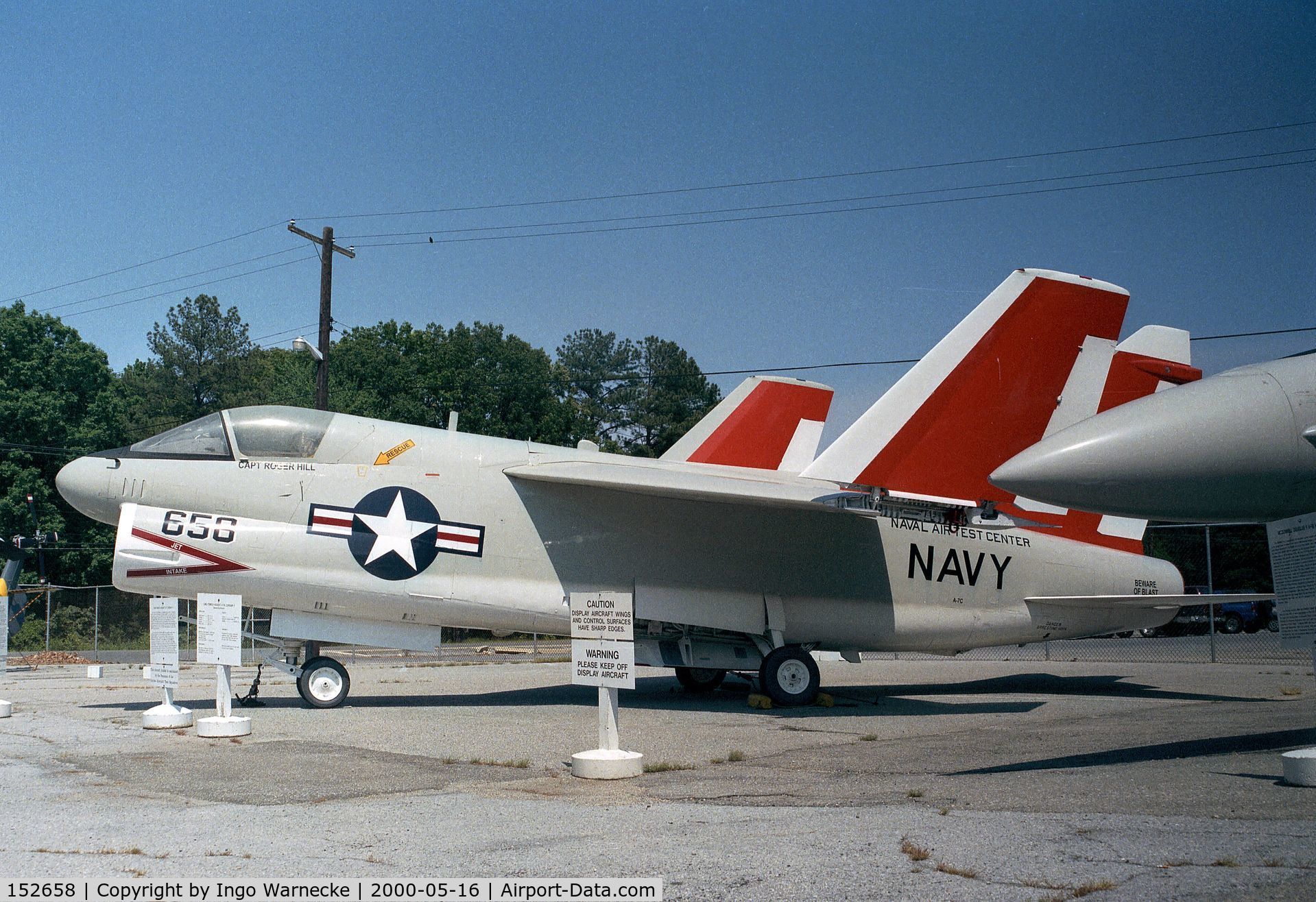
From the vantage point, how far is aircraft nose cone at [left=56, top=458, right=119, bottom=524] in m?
12.1

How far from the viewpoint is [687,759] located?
8219 mm

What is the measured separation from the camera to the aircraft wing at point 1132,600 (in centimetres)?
1283

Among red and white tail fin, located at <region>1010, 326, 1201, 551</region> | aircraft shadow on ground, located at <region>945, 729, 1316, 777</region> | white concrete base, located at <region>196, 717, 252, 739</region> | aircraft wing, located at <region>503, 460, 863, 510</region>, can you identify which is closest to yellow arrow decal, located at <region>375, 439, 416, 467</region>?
aircraft wing, located at <region>503, 460, 863, 510</region>

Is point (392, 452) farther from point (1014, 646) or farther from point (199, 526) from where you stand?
point (1014, 646)

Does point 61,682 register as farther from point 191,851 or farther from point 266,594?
point 191,851

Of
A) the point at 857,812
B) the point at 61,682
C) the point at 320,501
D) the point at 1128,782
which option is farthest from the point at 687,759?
the point at 61,682

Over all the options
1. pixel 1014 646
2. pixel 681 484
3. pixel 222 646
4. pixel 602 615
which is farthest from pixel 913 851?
pixel 1014 646

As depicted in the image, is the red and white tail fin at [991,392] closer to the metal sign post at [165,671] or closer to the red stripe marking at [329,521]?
the red stripe marking at [329,521]

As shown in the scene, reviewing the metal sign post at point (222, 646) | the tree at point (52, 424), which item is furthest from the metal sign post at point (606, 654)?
the tree at point (52, 424)

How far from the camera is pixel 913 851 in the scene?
4.69 m

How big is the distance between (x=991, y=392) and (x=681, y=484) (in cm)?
421

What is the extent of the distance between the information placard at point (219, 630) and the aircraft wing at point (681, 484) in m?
3.78

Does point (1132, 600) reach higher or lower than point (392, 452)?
lower

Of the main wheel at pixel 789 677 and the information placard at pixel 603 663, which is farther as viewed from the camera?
the main wheel at pixel 789 677
